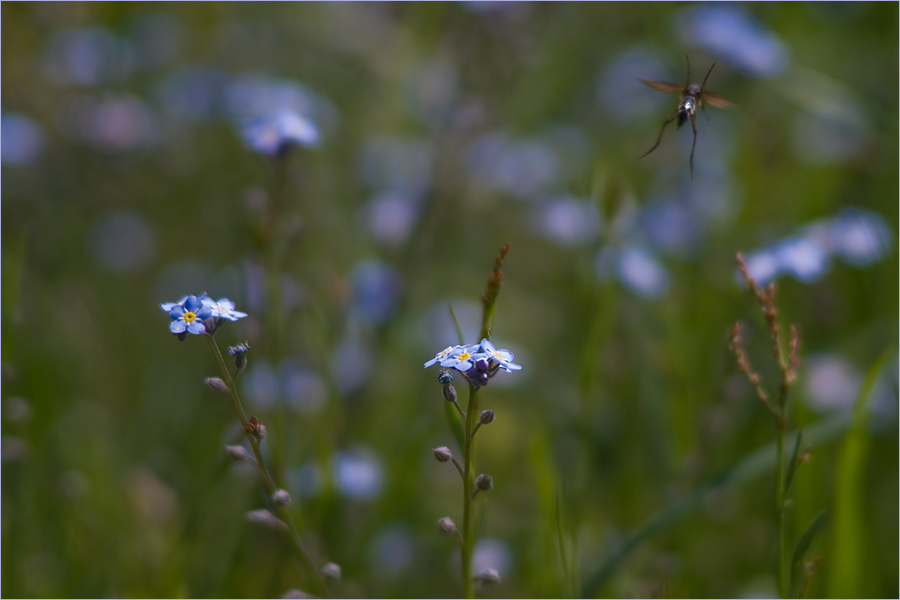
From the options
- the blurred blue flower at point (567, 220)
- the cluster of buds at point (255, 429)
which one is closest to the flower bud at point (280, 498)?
the cluster of buds at point (255, 429)

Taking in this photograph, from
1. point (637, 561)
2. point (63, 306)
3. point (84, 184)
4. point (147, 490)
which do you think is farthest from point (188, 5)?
point (637, 561)

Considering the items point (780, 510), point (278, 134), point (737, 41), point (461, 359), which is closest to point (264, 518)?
point (461, 359)

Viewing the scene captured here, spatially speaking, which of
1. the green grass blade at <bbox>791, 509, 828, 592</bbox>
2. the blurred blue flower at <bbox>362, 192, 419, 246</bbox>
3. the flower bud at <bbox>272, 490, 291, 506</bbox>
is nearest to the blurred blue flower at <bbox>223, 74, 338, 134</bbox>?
the blurred blue flower at <bbox>362, 192, 419, 246</bbox>

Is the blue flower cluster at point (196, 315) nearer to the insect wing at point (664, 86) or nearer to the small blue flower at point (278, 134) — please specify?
the small blue flower at point (278, 134)

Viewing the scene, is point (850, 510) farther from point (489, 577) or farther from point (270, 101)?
point (270, 101)

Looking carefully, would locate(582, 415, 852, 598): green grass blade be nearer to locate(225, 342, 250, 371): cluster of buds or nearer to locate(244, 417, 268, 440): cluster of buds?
locate(244, 417, 268, 440): cluster of buds

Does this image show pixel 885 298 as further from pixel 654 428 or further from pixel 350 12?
pixel 350 12

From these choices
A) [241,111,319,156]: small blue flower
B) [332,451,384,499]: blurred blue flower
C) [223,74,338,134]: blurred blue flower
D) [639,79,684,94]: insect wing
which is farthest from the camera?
[223,74,338,134]: blurred blue flower
